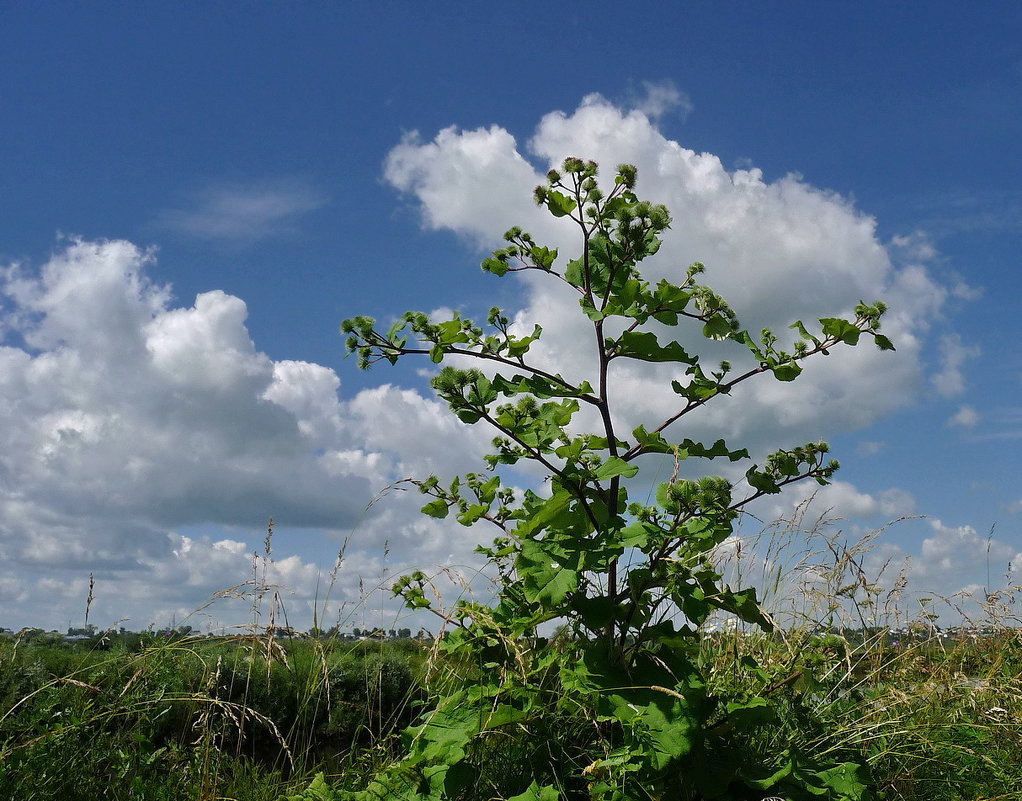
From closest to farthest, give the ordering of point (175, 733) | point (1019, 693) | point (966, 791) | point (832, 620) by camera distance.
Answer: point (966, 791) < point (1019, 693) < point (832, 620) < point (175, 733)

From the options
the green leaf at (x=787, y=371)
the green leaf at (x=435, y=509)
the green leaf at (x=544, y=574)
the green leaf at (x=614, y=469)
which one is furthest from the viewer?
the green leaf at (x=435, y=509)

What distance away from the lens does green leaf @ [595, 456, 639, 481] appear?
7.45 feet

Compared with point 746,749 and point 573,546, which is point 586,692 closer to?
point 573,546

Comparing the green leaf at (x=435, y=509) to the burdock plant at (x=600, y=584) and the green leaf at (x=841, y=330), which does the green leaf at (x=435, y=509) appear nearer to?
the burdock plant at (x=600, y=584)

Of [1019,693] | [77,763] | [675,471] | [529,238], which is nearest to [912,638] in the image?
[1019,693]

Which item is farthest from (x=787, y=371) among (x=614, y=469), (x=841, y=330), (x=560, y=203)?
(x=560, y=203)

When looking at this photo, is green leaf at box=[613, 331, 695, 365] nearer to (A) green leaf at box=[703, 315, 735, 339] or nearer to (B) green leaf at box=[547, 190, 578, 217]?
(A) green leaf at box=[703, 315, 735, 339]

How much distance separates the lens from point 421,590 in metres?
3.03

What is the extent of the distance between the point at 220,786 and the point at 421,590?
116cm

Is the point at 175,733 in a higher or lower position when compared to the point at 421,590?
lower

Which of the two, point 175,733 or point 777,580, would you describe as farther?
point 175,733

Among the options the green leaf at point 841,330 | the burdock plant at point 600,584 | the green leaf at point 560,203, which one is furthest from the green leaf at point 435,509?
the green leaf at point 841,330

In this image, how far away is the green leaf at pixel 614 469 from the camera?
227cm

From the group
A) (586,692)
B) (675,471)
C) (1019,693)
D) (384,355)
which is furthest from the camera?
(1019,693)
